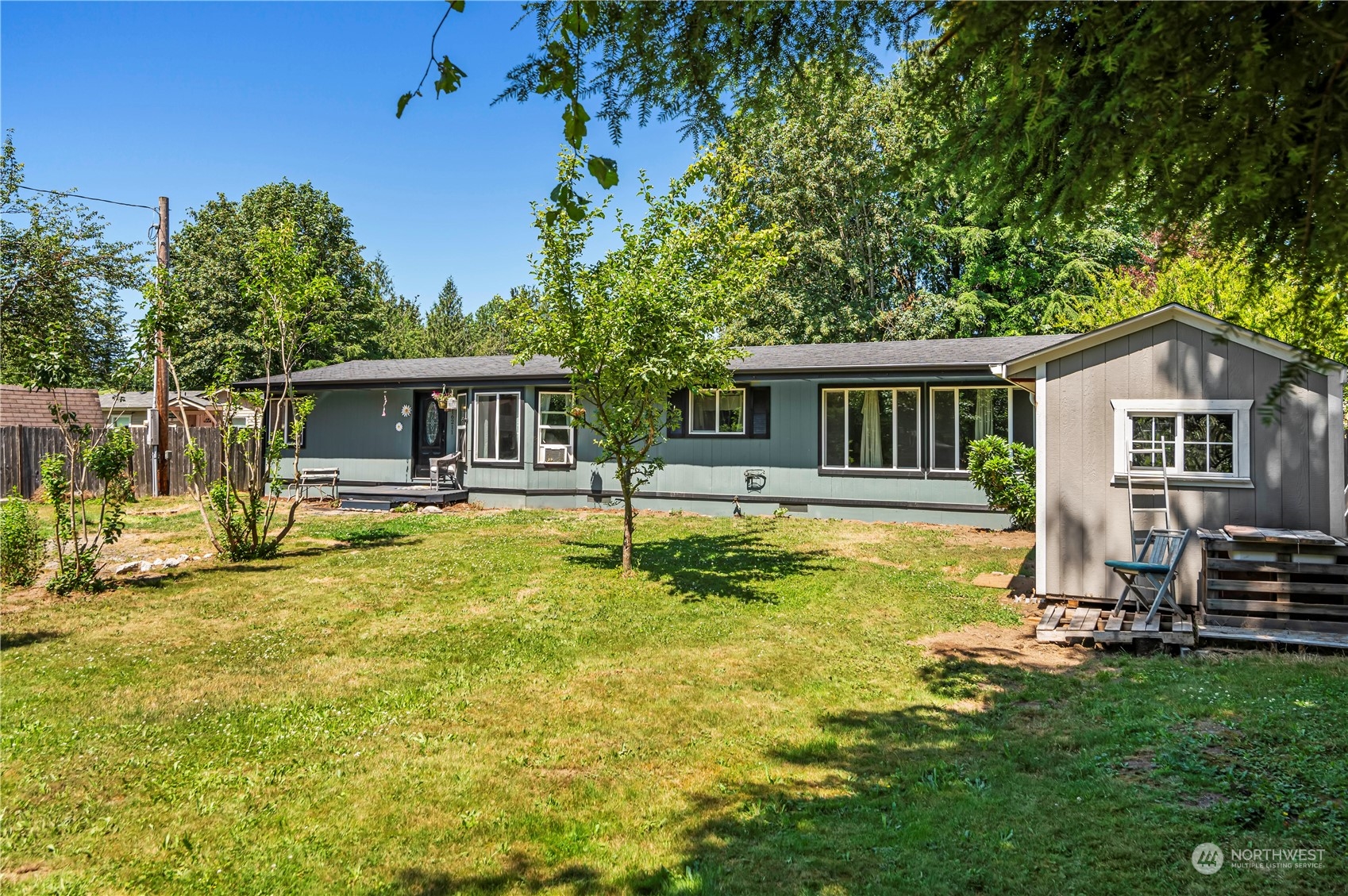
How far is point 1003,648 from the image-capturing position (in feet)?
23.2

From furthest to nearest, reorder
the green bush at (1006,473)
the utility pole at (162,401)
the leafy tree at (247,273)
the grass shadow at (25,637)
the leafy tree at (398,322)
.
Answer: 1. the leafy tree at (398,322)
2. the leafy tree at (247,273)
3. the utility pole at (162,401)
4. the green bush at (1006,473)
5. the grass shadow at (25,637)

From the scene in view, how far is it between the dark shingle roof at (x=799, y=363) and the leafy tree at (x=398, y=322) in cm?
2541

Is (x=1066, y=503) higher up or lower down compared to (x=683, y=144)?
lower down

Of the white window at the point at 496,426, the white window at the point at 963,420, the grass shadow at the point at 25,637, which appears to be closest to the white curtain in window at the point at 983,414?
the white window at the point at 963,420

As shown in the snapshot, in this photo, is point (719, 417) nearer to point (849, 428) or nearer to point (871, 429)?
point (849, 428)

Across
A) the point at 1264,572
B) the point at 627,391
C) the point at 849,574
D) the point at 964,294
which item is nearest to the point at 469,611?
the point at 627,391

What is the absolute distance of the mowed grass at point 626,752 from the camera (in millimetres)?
3377

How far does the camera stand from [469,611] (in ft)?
27.6

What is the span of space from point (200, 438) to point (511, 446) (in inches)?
393

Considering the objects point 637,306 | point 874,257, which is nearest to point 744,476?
point 637,306

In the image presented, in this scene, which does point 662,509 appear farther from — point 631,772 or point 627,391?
point 631,772

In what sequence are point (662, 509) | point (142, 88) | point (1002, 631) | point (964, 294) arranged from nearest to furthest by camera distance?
1. point (1002, 631)
2. point (142, 88)
3. point (662, 509)
4. point (964, 294)

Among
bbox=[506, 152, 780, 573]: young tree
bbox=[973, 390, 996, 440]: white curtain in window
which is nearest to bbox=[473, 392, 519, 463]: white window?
bbox=[506, 152, 780, 573]: young tree

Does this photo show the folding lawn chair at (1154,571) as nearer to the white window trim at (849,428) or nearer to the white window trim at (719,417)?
the white window trim at (849,428)
